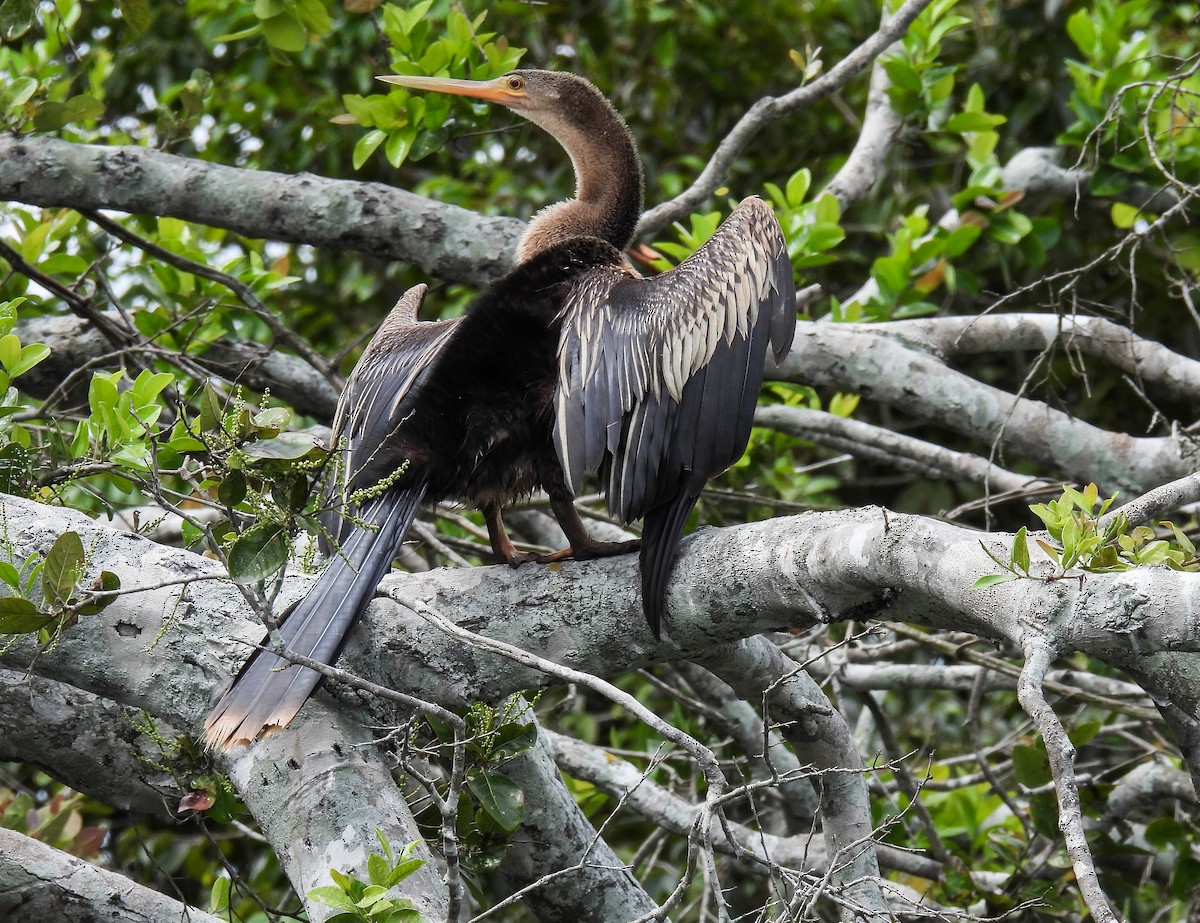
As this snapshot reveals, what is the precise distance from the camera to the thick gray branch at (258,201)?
3.28 meters

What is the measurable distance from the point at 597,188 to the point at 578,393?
1071mm

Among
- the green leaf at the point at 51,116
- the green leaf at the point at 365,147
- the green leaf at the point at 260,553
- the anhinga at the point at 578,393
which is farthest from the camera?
the green leaf at the point at 365,147

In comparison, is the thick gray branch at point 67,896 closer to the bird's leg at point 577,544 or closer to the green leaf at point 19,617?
the green leaf at point 19,617

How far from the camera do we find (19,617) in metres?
1.75

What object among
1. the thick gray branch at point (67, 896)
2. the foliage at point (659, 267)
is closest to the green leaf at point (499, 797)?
the foliage at point (659, 267)

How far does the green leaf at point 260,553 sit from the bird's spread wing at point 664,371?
795mm

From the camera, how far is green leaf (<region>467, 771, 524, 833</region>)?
2.00 metres

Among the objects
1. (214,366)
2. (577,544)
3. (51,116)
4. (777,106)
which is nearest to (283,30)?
(51,116)

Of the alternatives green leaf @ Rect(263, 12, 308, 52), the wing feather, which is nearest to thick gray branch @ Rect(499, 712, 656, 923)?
the wing feather

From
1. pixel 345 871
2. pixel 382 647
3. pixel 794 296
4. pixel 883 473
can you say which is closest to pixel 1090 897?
pixel 345 871

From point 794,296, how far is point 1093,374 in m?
2.45

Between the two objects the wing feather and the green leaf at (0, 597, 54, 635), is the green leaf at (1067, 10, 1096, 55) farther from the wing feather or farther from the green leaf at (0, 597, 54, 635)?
the green leaf at (0, 597, 54, 635)

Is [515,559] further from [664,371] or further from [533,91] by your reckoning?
[533,91]

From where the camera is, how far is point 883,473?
531 cm
